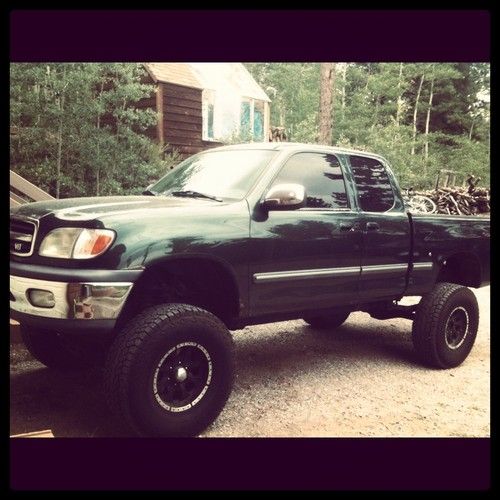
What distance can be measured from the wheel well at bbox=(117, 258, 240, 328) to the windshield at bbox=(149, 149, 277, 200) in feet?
2.12

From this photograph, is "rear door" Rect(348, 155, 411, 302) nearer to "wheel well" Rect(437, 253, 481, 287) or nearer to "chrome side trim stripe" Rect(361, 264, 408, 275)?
"chrome side trim stripe" Rect(361, 264, 408, 275)

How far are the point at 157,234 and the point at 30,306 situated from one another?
0.90m

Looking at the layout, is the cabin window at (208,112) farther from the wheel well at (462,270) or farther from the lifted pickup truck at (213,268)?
the lifted pickup truck at (213,268)

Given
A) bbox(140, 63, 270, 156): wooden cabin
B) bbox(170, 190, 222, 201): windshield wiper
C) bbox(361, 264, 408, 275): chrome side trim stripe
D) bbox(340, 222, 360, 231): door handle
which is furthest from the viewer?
bbox(140, 63, 270, 156): wooden cabin

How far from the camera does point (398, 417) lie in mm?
4012

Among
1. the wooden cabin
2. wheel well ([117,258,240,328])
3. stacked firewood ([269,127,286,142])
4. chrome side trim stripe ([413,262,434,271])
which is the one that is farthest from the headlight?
stacked firewood ([269,127,286,142])

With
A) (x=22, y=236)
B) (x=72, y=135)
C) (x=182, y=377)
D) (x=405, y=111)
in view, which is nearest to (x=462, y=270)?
(x=182, y=377)

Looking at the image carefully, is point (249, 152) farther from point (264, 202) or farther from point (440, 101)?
point (440, 101)

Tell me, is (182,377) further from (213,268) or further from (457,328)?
(457,328)

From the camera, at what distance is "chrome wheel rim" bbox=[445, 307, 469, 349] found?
17.7ft

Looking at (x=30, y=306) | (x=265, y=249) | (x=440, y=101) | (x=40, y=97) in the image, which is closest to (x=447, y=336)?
(x=265, y=249)

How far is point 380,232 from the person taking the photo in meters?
4.81
